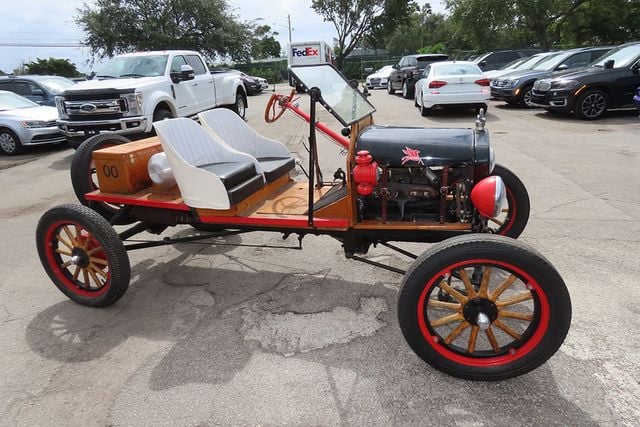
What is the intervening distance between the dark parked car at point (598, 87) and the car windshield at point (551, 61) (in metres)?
2.53

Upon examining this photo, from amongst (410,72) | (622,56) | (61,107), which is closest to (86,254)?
(61,107)

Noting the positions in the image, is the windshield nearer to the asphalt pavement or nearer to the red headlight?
the asphalt pavement

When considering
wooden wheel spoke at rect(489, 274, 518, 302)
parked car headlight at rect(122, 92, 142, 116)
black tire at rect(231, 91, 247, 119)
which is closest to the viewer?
wooden wheel spoke at rect(489, 274, 518, 302)

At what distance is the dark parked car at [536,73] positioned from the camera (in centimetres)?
1332

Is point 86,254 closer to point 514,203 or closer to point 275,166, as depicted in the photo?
point 275,166

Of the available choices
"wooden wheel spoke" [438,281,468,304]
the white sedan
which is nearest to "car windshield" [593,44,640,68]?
the white sedan

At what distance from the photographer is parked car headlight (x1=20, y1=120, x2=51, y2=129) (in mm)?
10359

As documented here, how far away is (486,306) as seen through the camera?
8.13 feet

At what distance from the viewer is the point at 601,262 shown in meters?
3.82

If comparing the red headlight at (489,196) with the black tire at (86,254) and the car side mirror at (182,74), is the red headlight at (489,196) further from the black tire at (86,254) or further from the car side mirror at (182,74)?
the car side mirror at (182,74)

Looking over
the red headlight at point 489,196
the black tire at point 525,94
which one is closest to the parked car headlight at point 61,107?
the red headlight at point 489,196

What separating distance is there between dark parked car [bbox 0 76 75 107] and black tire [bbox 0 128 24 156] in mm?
2590

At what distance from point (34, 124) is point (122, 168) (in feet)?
28.4

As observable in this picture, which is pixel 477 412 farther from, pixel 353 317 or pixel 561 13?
pixel 561 13
